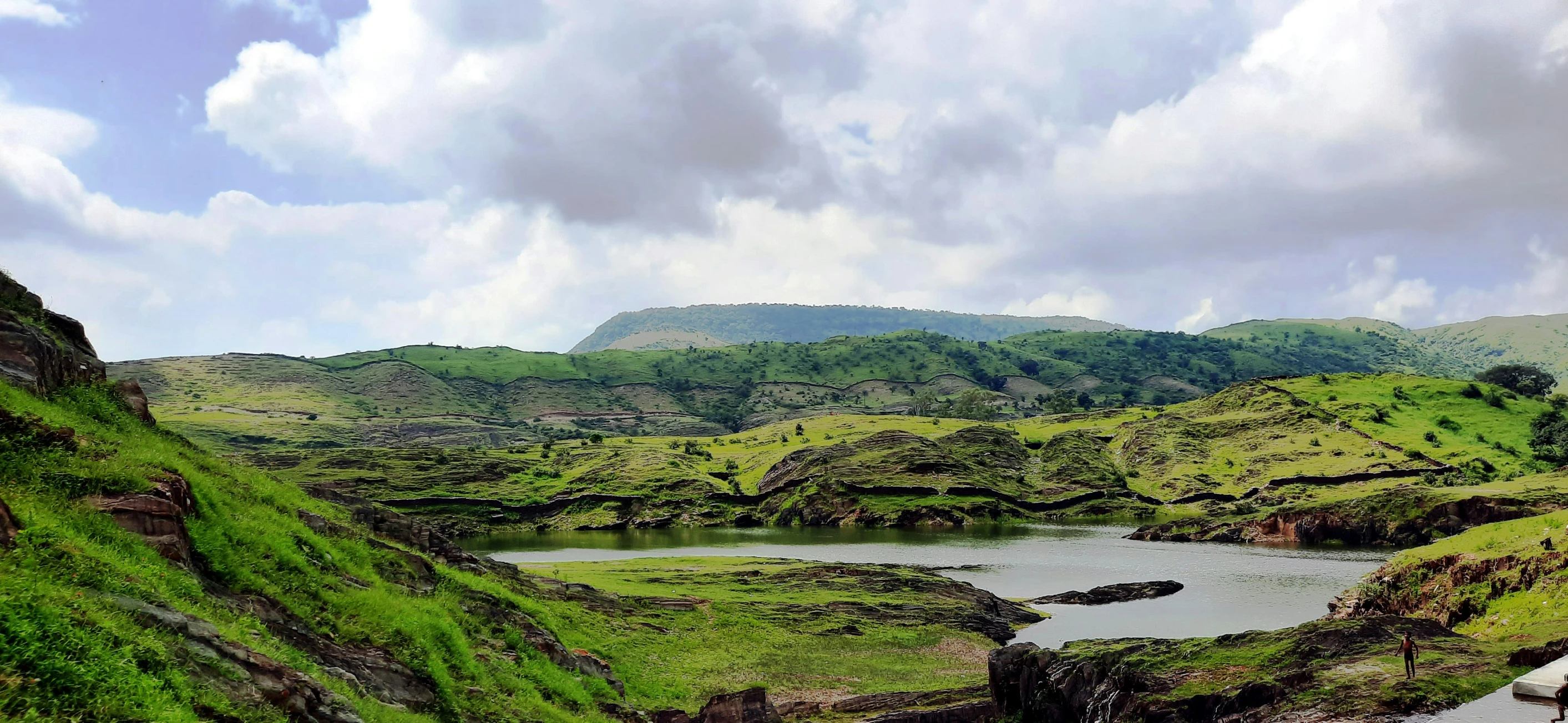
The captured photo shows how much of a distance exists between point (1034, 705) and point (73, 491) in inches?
1258

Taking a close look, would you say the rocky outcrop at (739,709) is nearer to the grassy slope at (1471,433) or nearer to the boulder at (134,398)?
the boulder at (134,398)

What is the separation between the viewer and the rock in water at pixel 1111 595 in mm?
83625

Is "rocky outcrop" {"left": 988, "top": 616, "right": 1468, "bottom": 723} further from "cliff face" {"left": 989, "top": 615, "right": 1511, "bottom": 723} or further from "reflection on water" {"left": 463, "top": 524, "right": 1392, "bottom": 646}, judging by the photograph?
"reflection on water" {"left": 463, "top": 524, "right": 1392, "bottom": 646}

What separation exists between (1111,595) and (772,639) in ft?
143

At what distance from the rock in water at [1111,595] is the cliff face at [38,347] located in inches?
2995

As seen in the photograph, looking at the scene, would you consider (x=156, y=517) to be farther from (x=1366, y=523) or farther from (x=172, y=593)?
(x=1366, y=523)

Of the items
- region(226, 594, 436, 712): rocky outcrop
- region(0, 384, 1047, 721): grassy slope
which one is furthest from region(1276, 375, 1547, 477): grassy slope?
region(226, 594, 436, 712): rocky outcrop

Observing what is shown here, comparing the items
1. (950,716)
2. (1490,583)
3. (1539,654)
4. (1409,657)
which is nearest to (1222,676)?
(1409,657)

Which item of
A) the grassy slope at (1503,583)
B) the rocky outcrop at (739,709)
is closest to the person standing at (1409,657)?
the grassy slope at (1503,583)

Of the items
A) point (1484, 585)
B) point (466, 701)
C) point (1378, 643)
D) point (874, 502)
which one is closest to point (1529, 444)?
point (874, 502)

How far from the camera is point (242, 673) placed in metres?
15.3

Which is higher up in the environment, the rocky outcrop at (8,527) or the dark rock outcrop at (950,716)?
the rocky outcrop at (8,527)

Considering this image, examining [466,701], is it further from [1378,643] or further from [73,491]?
[1378,643]

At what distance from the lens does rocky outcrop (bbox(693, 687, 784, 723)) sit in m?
34.2
